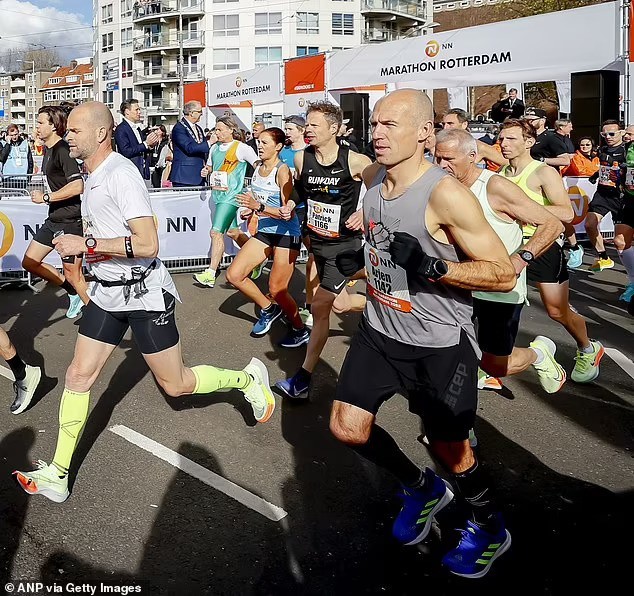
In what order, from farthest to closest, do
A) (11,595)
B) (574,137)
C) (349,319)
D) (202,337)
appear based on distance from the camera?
(574,137) < (349,319) < (202,337) < (11,595)

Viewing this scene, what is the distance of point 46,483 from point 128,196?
151 cm

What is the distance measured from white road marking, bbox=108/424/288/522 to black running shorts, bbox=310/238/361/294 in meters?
1.74

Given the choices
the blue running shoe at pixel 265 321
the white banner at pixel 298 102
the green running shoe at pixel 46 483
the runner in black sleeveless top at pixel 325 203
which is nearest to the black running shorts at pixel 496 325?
the runner in black sleeveless top at pixel 325 203

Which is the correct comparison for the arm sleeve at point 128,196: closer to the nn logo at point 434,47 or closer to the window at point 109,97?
the nn logo at point 434,47

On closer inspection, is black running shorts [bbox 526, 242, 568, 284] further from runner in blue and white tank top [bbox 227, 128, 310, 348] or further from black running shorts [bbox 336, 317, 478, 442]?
black running shorts [bbox 336, 317, 478, 442]

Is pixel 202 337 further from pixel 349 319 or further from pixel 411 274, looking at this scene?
pixel 411 274

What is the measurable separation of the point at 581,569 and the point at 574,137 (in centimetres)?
1185

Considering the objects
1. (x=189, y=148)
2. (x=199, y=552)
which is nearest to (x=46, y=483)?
(x=199, y=552)

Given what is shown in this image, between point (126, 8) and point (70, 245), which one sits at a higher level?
point (126, 8)

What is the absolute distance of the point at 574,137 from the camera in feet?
44.9

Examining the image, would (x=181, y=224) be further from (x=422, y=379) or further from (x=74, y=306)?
(x=422, y=379)

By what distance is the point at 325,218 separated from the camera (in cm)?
570

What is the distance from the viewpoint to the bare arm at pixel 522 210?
4.16 m

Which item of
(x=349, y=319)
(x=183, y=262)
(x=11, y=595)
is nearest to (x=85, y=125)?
(x=11, y=595)
